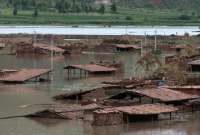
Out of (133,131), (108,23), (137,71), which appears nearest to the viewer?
(133,131)

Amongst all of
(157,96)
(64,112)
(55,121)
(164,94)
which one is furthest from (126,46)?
(55,121)

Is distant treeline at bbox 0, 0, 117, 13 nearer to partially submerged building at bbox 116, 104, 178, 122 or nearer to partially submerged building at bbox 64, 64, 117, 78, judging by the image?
partially submerged building at bbox 64, 64, 117, 78

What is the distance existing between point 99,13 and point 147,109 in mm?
111352

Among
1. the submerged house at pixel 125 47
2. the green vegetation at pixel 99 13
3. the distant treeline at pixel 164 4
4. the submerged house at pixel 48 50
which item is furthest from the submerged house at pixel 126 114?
the distant treeline at pixel 164 4

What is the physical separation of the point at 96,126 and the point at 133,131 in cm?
124

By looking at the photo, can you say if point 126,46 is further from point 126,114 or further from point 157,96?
point 126,114

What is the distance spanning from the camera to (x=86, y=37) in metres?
Answer: 80.2

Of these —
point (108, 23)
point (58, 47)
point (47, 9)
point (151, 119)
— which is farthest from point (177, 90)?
point (47, 9)

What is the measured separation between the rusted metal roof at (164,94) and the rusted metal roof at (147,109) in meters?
1.05

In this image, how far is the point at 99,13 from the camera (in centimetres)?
13538

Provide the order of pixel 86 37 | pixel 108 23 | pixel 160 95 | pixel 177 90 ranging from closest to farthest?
pixel 160 95
pixel 177 90
pixel 86 37
pixel 108 23

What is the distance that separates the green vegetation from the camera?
124m

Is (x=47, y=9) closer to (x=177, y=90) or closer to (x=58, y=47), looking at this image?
(x=58, y=47)

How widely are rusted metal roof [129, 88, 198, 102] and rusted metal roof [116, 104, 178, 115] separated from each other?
1.05 meters
